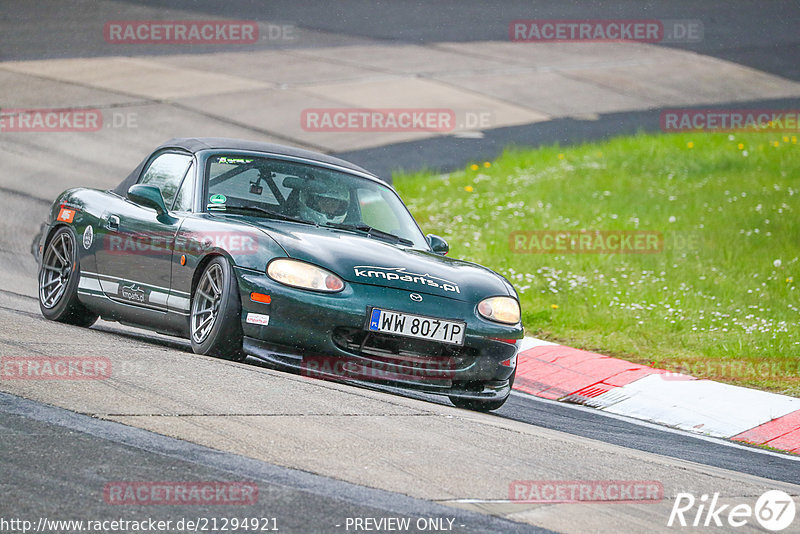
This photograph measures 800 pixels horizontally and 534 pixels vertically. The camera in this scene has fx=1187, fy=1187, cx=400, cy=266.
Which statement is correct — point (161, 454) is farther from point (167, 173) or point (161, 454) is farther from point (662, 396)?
point (662, 396)

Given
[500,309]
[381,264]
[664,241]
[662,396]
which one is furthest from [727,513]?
[664,241]

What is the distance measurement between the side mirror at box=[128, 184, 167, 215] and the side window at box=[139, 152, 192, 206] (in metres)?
0.35

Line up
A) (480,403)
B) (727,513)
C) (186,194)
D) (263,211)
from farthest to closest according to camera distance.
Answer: (186,194)
(263,211)
(480,403)
(727,513)

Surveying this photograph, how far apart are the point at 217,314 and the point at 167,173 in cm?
182

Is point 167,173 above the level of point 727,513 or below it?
above

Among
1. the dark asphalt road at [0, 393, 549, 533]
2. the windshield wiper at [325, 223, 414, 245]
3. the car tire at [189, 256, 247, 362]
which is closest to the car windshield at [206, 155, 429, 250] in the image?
the windshield wiper at [325, 223, 414, 245]

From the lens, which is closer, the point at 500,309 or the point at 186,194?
the point at 500,309

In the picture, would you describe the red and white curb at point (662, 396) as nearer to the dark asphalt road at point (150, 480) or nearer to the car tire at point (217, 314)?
the car tire at point (217, 314)

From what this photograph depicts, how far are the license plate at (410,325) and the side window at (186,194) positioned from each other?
5.43 feet

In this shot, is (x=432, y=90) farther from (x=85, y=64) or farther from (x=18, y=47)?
(x=18, y=47)

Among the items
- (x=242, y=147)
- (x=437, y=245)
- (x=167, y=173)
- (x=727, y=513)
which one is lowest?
(x=727, y=513)

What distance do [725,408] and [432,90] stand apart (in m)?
14.0

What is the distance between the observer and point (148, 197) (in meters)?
7.28

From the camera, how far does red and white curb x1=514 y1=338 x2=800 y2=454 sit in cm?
784
